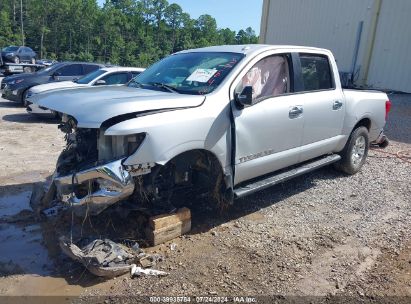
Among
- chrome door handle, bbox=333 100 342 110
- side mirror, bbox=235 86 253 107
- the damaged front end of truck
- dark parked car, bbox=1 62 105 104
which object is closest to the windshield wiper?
side mirror, bbox=235 86 253 107

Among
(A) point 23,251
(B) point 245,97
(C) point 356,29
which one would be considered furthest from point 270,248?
(C) point 356,29

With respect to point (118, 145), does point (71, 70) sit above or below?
below

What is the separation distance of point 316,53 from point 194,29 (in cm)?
11186

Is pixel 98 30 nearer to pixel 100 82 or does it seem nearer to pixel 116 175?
pixel 100 82

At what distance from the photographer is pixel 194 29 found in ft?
366

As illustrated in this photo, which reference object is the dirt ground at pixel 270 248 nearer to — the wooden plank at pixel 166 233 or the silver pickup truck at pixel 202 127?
the wooden plank at pixel 166 233

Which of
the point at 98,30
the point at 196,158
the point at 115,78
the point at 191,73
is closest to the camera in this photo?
→ the point at 196,158

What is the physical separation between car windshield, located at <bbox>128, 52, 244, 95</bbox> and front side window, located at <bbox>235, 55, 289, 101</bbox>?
222mm

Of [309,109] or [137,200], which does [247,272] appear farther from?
[309,109]

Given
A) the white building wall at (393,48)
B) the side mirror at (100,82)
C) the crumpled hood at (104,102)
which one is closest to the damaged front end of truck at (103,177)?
the crumpled hood at (104,102)

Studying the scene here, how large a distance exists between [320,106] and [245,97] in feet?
5.31

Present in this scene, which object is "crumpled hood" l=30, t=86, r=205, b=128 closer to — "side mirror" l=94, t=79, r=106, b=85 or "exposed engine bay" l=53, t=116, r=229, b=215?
"exposed engine bay" l=53, t=116, r=229, b=215

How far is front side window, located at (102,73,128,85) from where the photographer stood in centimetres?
1039

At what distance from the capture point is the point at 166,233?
3.88 metres
